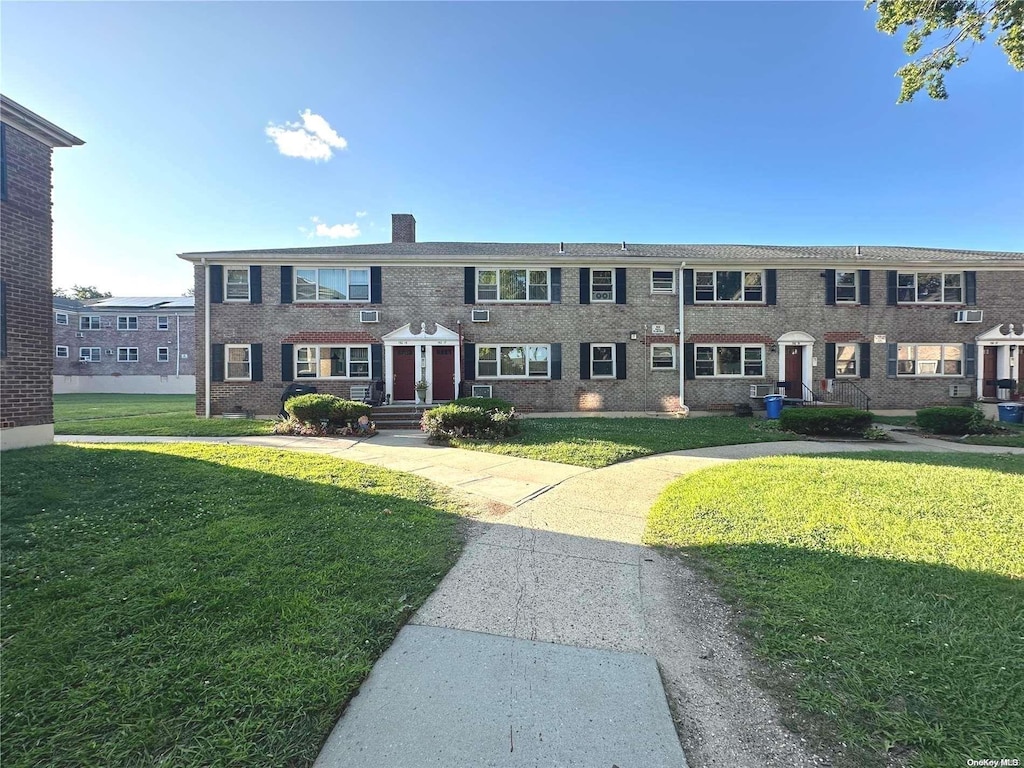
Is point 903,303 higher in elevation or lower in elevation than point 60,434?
higher

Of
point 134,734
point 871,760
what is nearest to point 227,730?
point 134,734

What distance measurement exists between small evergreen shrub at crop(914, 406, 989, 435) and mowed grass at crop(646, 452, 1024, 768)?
7.24 m

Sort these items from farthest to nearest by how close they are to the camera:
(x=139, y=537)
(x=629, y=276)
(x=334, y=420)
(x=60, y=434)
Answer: (x=629, y=276) < (x=334, y=420) < (x=60, y=434) < (x=139, y=537)

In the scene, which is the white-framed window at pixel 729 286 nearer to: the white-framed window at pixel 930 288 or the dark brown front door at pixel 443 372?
the white-framed window at pixel 930 288

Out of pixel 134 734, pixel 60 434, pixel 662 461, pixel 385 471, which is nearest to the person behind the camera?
pixel 134 734

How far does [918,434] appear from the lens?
12172 millimetres

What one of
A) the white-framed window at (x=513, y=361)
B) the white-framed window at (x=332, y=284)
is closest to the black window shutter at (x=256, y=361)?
the white-framed window at (x=332, y=284)

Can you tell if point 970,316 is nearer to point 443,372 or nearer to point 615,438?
point 615,438

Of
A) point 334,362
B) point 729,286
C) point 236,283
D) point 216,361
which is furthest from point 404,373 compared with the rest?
point 729,286

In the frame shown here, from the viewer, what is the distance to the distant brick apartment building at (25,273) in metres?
7.16

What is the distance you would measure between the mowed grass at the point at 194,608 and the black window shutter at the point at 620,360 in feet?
38.1

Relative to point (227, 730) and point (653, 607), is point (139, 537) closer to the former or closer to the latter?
point (227, 730)

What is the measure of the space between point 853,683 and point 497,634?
2.05 m

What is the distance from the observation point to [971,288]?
16391 mm
